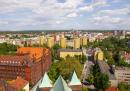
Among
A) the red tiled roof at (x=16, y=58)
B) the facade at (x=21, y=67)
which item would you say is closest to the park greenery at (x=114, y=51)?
the facade at (x=21, y=67)

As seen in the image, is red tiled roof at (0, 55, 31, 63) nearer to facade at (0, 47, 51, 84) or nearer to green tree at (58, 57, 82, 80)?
facade at (0, 47, 51, 84)

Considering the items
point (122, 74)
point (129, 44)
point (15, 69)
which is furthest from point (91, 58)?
point (15, 69)

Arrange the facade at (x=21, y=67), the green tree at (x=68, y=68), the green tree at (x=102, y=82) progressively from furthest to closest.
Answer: the green tree at (x=68, y=68) → the facade at (x=21, y=67) → the green tree at (x=102, y=82)

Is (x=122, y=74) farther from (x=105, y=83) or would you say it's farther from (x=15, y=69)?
(x=15, y=69)

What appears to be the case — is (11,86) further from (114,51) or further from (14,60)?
(114,51)

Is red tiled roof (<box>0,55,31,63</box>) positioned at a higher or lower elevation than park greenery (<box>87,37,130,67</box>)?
higher

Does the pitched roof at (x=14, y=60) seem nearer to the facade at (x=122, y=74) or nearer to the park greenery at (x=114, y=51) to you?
the facade at (x=122, y=74)

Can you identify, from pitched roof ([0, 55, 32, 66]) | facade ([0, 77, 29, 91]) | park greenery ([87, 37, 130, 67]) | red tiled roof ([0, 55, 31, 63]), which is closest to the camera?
facade ([0, 77, 29, 91])

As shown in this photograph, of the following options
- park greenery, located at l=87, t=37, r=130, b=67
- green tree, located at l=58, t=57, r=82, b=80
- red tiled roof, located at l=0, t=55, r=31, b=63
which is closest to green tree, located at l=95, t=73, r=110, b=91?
green tree, located at l=58, t=57, r=82, b=80

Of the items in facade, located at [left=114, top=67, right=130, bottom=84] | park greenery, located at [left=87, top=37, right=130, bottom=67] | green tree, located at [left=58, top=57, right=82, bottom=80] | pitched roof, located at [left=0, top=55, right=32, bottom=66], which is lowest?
park greenery, located at [left=87, top=37, right=130, bottom=67]

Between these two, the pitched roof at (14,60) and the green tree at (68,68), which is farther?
the pitched roof at (14,60)

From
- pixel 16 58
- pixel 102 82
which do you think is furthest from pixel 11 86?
pixel 16 58

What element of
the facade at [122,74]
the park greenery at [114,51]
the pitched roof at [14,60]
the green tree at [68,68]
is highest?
the pitched roof at [14,60]
